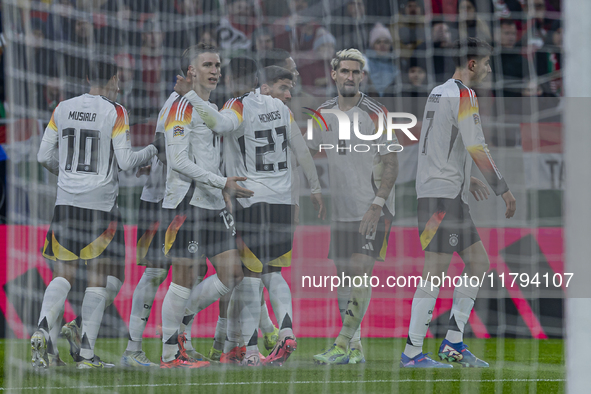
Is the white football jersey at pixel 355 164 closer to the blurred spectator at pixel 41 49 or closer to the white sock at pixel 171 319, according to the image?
the white sock at pixel 171 319

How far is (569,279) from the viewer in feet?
7.00

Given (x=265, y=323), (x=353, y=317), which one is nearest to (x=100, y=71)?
(x=265, y=323)

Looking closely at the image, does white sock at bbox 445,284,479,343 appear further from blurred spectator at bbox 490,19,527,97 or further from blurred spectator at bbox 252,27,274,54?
blurred spectator at bbox 252,27,274,54

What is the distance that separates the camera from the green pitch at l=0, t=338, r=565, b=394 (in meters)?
3.50

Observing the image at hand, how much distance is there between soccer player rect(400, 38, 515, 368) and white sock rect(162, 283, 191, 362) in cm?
119

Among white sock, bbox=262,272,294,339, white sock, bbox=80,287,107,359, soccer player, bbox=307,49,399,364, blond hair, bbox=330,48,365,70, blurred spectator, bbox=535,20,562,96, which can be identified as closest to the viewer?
white sock, bbox=262,272,294,339

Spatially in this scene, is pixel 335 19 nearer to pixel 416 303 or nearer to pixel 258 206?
pixel 258 206

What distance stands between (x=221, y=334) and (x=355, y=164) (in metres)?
1.21

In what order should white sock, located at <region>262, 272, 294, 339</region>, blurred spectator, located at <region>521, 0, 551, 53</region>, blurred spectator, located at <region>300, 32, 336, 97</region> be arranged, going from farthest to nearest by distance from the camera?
1. blurred spectator, located at <region>521, 0, 551, 53</region>
2. blurred spectator, located at <region>300, 32, 336, 97</region>
3. white sock, located at <region>262, 272, 294, 339</region>

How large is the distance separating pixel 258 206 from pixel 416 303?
98 centimetres

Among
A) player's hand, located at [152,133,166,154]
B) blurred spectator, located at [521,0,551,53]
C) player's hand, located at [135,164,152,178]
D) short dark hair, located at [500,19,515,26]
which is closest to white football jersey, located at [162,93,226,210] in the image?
player's hand, located at [152,133,166,154]

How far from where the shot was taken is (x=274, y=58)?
14.3 feet

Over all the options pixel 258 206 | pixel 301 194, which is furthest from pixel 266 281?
pixel 301 194

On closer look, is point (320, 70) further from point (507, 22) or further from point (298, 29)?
point (507, 22)
